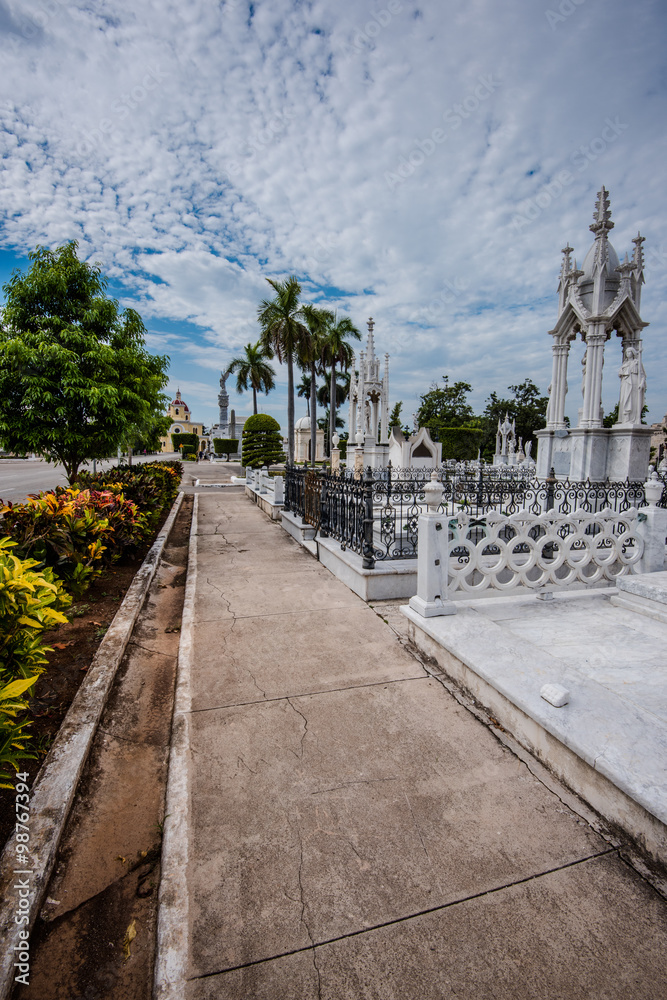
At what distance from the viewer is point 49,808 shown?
2199 millimetres

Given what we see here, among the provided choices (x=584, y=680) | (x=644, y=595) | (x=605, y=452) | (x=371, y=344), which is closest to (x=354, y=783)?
(x=584, y=680)

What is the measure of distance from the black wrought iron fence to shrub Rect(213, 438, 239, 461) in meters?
54.4

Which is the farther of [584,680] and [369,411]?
[369,411]

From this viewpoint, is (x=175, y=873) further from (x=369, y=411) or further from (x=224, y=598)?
(x=369, y=411)

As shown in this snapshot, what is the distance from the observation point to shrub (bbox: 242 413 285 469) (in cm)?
3278

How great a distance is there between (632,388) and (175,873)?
38.8ft

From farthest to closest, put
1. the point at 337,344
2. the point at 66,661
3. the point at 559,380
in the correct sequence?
the point at 337,344, the point at 559,380, the point at 66,661

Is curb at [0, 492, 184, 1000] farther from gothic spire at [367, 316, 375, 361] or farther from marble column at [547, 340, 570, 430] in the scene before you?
gothic spire at [367, 316, 375, 361]


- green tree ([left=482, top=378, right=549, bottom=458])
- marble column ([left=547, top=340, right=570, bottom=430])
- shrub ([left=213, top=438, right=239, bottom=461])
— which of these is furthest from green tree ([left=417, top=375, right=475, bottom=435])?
marble column ([left=547, top=340, right=570, bottom=430])

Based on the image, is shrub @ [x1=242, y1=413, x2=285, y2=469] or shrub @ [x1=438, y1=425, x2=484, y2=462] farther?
shrub @ [x1=438, y1=425, x2=484, y2=462]

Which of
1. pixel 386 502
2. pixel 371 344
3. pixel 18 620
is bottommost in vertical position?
pixel 18 620

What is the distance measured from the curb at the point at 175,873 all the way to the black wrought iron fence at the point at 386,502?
9.57 ft

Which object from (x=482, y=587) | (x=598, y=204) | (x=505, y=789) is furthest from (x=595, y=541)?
(x=598, y=204)

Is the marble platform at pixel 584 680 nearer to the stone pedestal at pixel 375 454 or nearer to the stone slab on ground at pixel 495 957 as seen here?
the stone slab on ground at pixel 495 957
